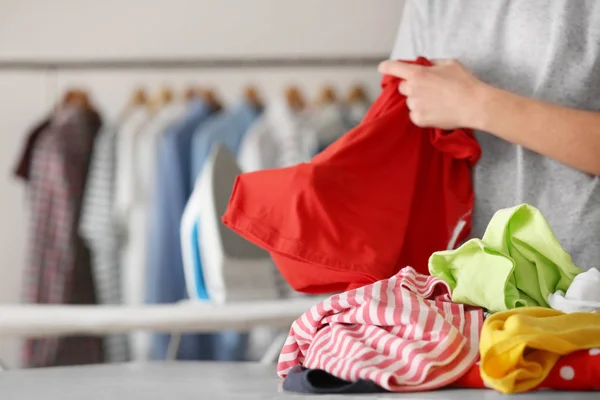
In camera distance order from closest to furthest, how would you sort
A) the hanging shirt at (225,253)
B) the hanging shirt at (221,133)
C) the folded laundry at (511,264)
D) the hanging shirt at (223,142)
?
the folded laundry at (511,264)
the hanging shirt at (225,253)
the hanging shirt at (223,142)
the hanging shirt at (221,133)

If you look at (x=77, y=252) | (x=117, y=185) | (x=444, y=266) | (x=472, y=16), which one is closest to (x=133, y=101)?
(x=117, y=185)

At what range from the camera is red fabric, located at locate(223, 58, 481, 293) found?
907mm

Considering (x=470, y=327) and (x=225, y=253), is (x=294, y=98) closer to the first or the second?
(x=225, y=253)

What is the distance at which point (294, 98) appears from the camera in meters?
2.40

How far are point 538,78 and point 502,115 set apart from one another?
12 centimetres

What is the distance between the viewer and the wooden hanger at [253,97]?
2347 millimetres

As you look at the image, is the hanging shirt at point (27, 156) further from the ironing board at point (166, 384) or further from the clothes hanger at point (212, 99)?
the ironing board at point (166, 384)

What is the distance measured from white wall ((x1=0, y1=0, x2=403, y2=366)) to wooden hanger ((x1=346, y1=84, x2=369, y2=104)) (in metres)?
0.04

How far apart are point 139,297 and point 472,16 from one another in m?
1.25

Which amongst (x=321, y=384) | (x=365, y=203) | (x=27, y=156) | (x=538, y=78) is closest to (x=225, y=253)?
(x=365, y=203)

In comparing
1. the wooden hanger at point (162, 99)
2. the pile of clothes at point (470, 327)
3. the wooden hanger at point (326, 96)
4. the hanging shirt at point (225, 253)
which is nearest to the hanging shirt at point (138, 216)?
the wooden hanger at point (162, 99)

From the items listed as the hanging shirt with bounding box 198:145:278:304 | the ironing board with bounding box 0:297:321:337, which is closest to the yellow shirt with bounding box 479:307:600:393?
the ironing board with bounding box 0:297:321:337

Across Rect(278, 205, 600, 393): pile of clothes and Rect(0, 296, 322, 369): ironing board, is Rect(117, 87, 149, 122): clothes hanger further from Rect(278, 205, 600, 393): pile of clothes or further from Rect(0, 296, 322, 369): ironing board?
Rect(278, 205, 600, 393): pile of clothes

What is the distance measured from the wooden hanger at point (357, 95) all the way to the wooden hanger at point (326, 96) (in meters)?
0.04
